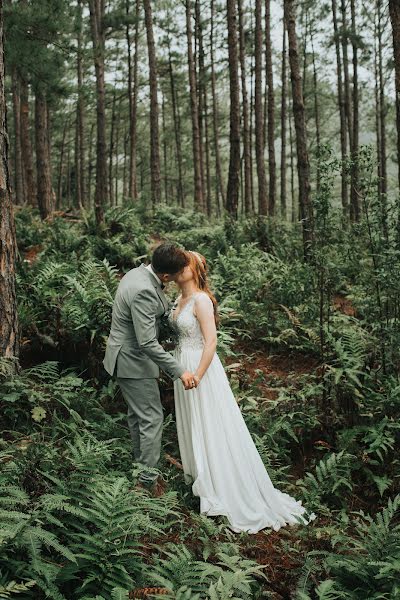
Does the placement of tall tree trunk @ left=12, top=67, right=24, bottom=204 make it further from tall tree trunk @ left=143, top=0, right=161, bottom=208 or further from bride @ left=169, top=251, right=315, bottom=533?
bride @ left=169, top=251, right=315, bottom=533

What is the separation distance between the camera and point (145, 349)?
509 centimetres

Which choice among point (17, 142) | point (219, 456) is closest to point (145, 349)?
point (219, 456)

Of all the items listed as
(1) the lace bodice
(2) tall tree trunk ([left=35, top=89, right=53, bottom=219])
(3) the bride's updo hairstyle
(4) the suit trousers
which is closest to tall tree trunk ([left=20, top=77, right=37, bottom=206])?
(2) tall tree trunk ([left=35, top=89, right=53, bottom=219])

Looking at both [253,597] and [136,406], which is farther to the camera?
[136,406]

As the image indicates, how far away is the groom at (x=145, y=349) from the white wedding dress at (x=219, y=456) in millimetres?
296

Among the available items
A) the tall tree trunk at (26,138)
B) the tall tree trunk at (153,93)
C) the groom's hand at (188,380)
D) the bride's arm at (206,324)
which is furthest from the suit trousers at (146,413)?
the tall tree trunk at (26,138)

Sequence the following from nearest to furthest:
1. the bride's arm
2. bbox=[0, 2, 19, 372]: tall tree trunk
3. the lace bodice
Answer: the bride's arm
the lace bodice
bbox=[0, 2, 19, 372]: tall tree trunk

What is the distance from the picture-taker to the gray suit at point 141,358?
5.12m

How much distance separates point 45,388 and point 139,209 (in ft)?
33.4

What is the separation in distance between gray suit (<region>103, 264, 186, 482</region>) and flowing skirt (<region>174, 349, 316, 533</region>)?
1.14 ft

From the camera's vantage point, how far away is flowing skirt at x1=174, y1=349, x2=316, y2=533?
17.0 ft

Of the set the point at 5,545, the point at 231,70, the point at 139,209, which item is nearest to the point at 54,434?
the point at 5,545

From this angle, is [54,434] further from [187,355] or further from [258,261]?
[258,261]

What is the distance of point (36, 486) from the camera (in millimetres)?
4059
